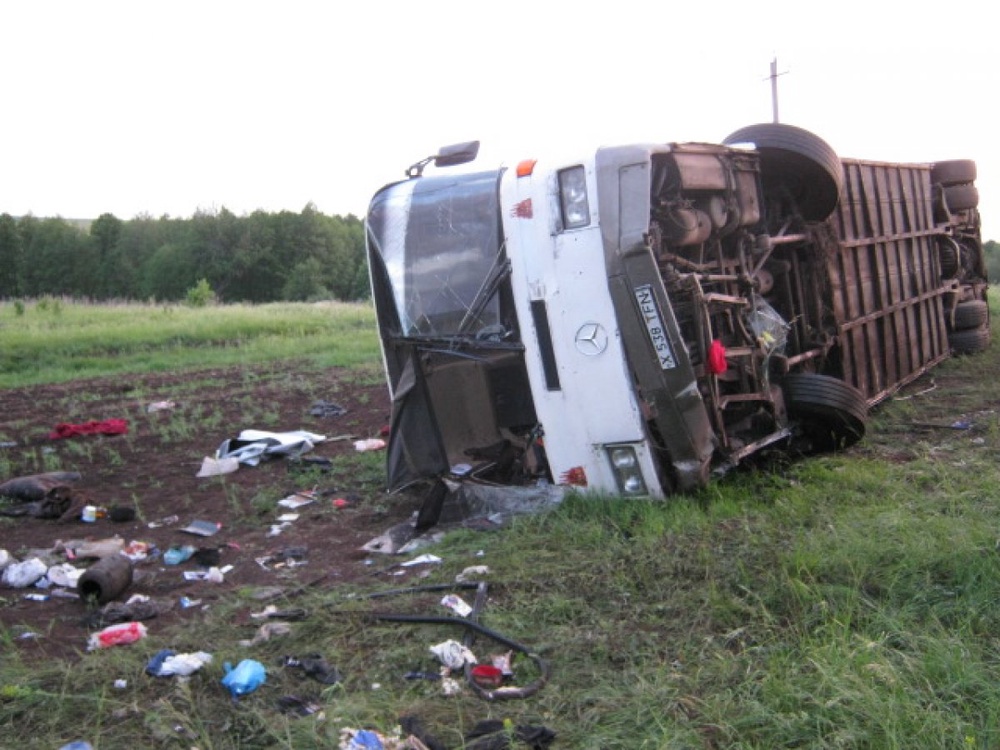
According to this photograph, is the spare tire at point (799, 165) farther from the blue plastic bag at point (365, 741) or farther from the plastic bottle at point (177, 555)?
the blue plastic bag at point (365, 741)

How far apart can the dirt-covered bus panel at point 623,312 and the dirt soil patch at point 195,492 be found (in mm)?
837

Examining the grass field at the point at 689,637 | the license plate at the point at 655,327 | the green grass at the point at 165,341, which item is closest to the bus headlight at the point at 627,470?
the grass field at the point at 689,637

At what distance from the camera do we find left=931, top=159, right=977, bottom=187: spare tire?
1209cm

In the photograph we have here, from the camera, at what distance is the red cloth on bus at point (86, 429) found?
10078 millimetres

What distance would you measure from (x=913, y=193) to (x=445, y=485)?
263 inches

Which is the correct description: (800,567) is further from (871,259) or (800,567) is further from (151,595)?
(871,259)

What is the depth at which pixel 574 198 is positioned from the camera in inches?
219

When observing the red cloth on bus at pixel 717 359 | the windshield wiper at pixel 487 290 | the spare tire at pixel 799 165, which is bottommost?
the red cloth on bus at pixel 717 359

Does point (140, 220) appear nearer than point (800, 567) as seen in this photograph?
No

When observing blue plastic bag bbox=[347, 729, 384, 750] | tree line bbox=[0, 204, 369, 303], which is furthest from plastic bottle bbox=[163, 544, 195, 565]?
tree line bbox=[0, 204, 369, 303]

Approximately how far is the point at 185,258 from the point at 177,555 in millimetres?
79013

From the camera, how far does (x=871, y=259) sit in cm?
852

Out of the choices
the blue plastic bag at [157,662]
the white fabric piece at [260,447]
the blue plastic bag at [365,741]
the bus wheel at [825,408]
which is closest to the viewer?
the blue plastic bag at [365,741]

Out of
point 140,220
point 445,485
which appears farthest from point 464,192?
point 140,220
